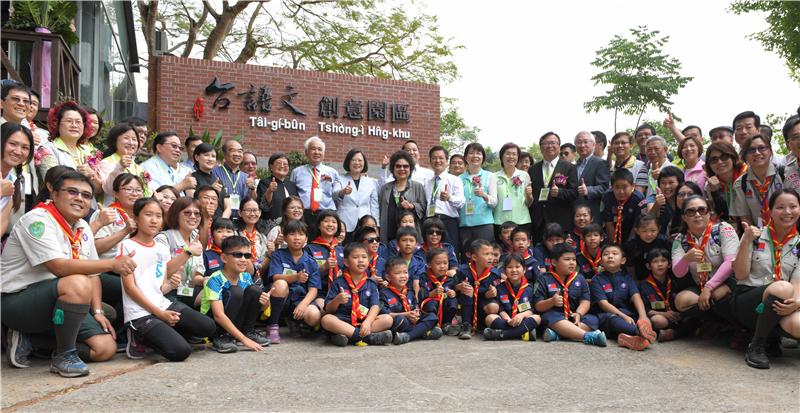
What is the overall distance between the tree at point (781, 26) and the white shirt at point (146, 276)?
15239 mm

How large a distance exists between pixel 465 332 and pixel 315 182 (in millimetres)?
2242

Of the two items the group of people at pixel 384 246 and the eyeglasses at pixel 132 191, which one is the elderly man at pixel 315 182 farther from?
the eyeglasses at pixel 132 191

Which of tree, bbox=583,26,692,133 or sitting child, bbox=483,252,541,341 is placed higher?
tree, bbox=583,26,692,133

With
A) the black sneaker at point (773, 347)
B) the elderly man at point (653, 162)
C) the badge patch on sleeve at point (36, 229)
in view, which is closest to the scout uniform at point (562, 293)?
the black sneaker at point (773, 347)

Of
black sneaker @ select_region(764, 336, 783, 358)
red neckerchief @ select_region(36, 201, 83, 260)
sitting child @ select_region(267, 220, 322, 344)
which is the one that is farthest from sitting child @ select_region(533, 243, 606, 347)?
red neckerchief @ select_region(36, 201, 83, 260)

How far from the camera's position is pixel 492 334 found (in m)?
5.25

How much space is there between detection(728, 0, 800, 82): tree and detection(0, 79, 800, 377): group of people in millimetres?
10493

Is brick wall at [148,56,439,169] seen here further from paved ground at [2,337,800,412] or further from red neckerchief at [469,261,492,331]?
paved ground at [2,337,800,412]

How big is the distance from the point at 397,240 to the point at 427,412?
259cm

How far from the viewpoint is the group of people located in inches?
159

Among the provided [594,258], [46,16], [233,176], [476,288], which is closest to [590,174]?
[594,258]

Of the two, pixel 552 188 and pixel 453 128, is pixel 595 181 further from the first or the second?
pixel 453 128

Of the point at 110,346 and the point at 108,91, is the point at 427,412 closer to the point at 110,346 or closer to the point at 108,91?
the point at 110,346

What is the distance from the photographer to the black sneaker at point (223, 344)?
455cm
